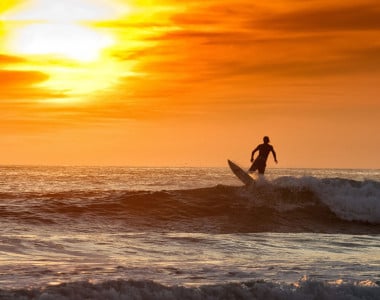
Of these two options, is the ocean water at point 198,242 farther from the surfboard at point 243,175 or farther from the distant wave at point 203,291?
the surfboard at point 243,175

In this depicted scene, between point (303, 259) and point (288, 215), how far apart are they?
10.7 metres

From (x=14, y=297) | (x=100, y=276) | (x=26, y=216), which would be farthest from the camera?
(x=26, y=216)

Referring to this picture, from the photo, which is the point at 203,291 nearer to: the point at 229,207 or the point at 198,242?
the point at 198,242

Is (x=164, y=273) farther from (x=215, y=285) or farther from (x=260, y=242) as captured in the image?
(x=260, y=242)

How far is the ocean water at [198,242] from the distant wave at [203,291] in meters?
0.02

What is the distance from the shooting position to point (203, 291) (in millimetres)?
12562

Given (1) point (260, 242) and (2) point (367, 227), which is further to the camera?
(2) point (367, 227)

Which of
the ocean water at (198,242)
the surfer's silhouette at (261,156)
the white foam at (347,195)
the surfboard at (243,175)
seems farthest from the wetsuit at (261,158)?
the white foam at (347,195)

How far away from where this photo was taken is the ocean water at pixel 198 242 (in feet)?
42.0

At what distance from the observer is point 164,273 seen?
1439 cm

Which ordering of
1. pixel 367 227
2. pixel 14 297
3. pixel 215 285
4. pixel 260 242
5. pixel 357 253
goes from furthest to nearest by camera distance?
pixel 367 227 < pixel 260 242 < pixel 357 253 < pixel 215 285 < pixel 14 297

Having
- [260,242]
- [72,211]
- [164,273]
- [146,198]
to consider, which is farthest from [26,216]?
[164,273]

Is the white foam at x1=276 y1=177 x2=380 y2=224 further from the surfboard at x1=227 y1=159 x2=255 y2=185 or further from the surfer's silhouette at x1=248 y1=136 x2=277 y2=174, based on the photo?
the surfboard at x1=227 y1=159 x2=255 y2=185

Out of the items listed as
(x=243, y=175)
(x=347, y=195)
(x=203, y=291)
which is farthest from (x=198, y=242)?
(x=243, y=175)
